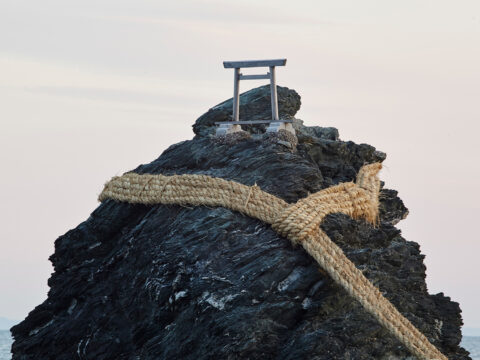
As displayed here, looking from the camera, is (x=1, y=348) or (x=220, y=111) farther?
(x=1, y=348)

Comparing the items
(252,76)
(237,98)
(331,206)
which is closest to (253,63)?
(252,76)

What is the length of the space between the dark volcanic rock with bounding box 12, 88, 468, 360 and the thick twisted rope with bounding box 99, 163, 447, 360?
0.14m

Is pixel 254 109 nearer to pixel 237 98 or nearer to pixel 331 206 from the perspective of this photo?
pixel 237 98

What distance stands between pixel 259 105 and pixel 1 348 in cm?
5294

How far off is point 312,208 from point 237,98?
2.78 meters

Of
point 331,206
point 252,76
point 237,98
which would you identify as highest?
point 252,76

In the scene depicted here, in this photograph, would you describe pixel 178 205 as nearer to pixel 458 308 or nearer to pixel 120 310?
pixel 120 310

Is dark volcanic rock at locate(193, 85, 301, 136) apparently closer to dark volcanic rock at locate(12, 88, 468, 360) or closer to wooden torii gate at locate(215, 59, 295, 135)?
dark volcanic rock at locate(12, 88, 468, 360)

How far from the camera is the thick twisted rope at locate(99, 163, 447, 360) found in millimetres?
10539

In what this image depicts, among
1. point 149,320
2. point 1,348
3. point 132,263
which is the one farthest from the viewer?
point 1,348

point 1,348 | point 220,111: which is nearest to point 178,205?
point 220,111

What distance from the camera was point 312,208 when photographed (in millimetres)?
11242

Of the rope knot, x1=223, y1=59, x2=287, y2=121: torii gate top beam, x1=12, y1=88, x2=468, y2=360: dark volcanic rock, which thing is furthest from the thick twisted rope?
x1=223, y1=59, x2=287, y2=121: torii gate top beam

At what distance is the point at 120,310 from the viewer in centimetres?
1177
